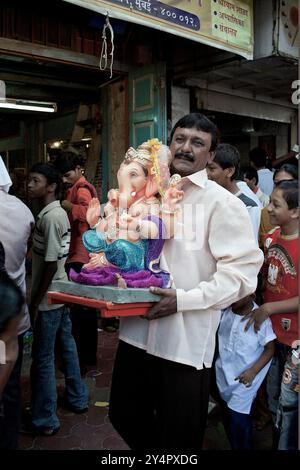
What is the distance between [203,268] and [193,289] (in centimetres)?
14

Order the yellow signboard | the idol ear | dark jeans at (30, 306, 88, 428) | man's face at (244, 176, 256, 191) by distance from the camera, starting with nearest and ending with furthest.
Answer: the idol ear < dark jeans at (30, 306, 88, 428) < the yellow signboard < man's face at (244, 176, 256, 191)

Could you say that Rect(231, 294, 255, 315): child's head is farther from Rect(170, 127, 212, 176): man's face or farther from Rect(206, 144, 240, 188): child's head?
Rect(206, 144, 240, 188): child's head

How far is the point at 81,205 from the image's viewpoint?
3.90 metres

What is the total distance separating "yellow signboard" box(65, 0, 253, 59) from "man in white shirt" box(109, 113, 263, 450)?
2.09 metres

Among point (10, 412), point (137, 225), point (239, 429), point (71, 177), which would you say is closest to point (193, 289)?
point (137, 225)

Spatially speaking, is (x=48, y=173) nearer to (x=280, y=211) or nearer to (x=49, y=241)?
(x=49, y=241)

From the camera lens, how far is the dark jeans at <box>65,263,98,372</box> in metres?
4.39

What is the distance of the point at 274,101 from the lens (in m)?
7.67

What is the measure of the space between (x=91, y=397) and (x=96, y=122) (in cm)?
400

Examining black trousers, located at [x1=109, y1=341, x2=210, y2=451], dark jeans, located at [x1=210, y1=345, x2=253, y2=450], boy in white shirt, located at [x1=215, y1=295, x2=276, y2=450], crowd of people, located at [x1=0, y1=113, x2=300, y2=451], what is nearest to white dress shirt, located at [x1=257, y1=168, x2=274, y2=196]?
crowd of people, located at [x1=0, y1=113, x2=300, y2=451]

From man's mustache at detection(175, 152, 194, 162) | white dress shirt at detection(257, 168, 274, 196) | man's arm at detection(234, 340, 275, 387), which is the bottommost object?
man's arm at detection(234, 340, 275, 387)

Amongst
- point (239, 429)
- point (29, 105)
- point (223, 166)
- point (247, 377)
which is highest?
point (29, 105)
